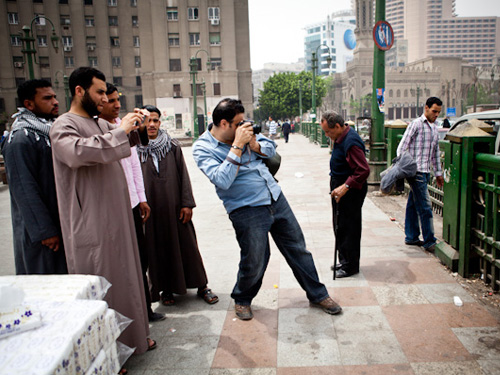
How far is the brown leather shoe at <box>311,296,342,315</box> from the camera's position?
11.9ft

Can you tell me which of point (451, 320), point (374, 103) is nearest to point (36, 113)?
point (451, 320)

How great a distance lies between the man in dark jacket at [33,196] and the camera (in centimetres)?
290

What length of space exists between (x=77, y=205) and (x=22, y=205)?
0.48 m

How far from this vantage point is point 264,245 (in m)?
3.48

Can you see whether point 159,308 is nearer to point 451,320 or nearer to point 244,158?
point 244,158

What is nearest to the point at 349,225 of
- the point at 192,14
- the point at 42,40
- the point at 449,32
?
the point at 192,14

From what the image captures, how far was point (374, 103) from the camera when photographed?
31.9ft

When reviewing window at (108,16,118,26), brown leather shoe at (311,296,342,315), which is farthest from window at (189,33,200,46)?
brown leather shoe at (311,296,342,315)

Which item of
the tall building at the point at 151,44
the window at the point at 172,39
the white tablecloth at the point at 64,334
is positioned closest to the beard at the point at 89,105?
the white tablecloth at the point at 64,334

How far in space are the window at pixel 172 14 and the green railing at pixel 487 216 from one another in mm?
50716

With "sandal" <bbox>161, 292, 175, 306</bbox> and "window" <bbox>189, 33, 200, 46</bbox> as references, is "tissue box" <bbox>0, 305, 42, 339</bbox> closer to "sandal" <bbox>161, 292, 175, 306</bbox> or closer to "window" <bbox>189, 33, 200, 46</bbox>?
"sandal" <bbox>161, 292, 175, 306</bbox>

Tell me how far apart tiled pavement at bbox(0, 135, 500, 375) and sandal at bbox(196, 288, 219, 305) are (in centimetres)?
7

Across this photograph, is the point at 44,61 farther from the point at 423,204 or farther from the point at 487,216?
the point at 487,216

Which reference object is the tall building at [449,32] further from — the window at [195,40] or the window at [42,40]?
the window at [42,40]
